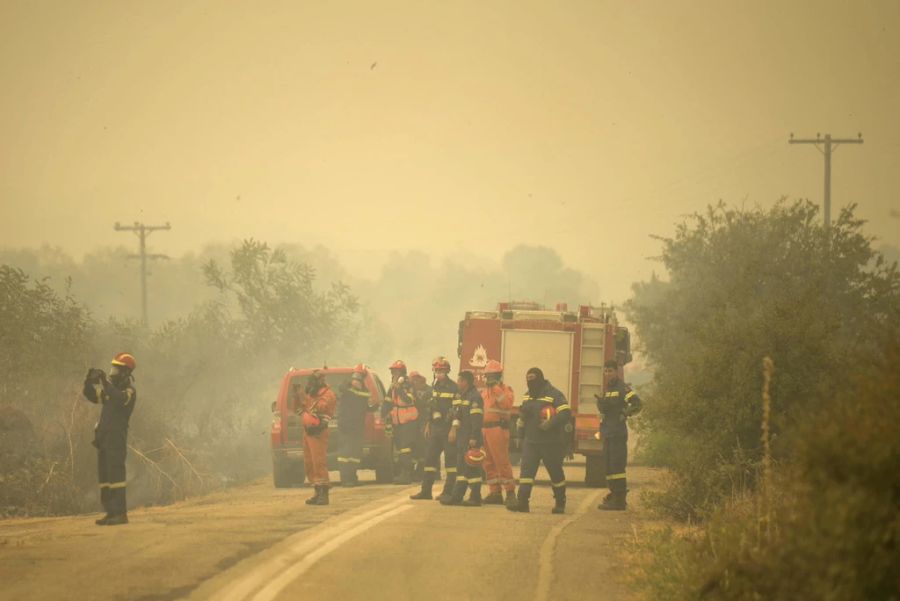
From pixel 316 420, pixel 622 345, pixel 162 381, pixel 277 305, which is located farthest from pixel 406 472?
pixel 277 305

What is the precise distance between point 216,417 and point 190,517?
1760 cm

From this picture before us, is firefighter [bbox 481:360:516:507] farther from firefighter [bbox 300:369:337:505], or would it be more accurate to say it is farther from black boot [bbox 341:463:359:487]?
black boot [bbox 341:463:359:487]

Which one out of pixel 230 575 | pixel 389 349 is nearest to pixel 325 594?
pixel 230 575

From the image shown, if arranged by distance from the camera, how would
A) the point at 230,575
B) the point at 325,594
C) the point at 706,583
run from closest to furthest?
1. the point at 706,583
2. the point at 325,594
3. the point at 230,575

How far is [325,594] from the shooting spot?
9.78 metres

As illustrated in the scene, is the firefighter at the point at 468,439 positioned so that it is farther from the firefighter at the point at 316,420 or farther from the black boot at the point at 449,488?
the firefighter at the point at 316,420

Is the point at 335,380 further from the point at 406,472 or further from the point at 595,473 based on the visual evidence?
the point at 595,473

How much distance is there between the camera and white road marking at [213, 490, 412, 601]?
32.2 ft

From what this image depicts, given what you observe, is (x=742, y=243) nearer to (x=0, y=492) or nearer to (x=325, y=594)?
(x=0, y=492)

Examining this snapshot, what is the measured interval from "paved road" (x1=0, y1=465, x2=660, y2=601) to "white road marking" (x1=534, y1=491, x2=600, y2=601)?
0.02 meters

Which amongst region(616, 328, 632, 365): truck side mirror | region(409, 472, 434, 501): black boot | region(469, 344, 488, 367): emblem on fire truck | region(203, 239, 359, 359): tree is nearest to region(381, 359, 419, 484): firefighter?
region(469, 344, 488, 367): emblem on fire truck

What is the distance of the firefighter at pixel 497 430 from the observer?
16983 mm

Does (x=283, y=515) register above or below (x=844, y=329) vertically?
below

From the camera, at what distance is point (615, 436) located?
16656 millimetres
